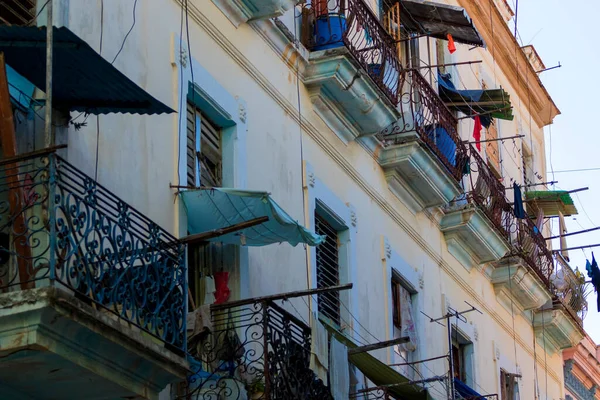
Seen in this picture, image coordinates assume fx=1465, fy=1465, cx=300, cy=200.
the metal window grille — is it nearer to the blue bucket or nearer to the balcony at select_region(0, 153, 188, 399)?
the blue bucket

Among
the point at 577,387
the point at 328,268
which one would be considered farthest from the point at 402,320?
the point at 577,387

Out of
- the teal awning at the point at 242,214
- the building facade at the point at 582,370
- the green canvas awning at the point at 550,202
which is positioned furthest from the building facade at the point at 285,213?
the building facade at the point at 582,370

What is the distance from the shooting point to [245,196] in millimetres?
11961

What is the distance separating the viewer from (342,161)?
16.1m

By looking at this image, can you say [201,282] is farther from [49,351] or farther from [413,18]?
[413,18]

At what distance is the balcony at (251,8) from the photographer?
546 inches

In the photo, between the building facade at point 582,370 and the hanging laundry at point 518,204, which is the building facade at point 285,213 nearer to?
the hanging laundry at point 518,204

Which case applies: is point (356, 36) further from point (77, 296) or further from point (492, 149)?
point (77, 296)

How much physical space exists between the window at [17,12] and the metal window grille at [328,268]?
16.9ft

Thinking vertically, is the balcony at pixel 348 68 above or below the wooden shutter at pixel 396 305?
above

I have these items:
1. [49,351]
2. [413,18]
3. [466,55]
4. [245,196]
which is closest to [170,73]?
[245,196]

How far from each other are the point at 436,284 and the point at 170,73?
7086mm

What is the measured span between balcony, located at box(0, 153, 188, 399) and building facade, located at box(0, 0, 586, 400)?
0.08ft

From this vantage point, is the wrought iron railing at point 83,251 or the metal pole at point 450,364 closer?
the wrought iron railing at point 83,251
